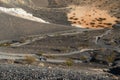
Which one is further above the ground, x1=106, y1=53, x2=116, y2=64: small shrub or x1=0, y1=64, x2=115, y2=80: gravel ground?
x1=0, y1=64, x2=115, y2=80: gravel ground

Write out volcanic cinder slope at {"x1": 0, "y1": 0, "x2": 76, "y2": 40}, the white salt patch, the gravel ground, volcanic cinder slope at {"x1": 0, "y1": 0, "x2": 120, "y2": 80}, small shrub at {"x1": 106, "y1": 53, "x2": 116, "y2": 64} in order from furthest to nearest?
1. the white salt patch
2. volcanic cinder slope at {"x1": 0, "y1": 0, "x2": 76, "y2": 40}
3. small shrub at {"x1": 106, "y1": 53, "x2": 116, "y2": 64}
4. volcanic cinder slope at {"x1": 0, "y1": 0, "x2": 120, "y2": 80}
5. the gravel ground

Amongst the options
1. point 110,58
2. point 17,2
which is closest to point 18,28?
point 110,58

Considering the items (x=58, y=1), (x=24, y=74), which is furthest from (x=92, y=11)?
(x=24, y=74)

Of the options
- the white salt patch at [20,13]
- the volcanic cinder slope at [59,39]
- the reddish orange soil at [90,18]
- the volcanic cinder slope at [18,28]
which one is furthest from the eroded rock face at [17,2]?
the volcanic cinder slope at [18,28]

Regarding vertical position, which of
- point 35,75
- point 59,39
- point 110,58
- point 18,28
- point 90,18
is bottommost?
point 110,58

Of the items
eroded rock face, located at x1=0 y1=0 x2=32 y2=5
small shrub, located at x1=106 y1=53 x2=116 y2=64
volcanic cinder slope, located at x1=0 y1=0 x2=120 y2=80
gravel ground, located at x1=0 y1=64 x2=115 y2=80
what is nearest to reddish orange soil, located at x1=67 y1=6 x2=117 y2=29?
volcanic cinder slope, located at x1=0 y1=0 x2=120 y2=80

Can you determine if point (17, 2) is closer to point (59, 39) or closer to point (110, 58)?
point (59, 39)

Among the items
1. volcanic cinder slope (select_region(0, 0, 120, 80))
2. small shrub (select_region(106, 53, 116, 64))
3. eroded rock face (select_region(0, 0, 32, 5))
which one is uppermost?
eroded rock face (select_region(0, 0, 32, 5))

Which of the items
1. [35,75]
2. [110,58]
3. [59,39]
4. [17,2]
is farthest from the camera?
[17,2]

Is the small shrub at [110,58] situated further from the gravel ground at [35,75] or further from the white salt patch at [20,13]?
the white salt patch at [20,13]

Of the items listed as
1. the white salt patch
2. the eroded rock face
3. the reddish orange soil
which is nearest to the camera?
the white salt patch

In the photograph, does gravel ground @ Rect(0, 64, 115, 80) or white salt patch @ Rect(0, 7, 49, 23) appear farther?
white salt patch @ Rect(0, 7, 49, 23)

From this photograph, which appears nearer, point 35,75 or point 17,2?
point 35,75

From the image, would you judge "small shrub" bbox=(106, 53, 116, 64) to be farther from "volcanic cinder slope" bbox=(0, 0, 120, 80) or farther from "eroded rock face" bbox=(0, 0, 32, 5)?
"eroded rock face" bbox=(0, 0, 32, 5)
